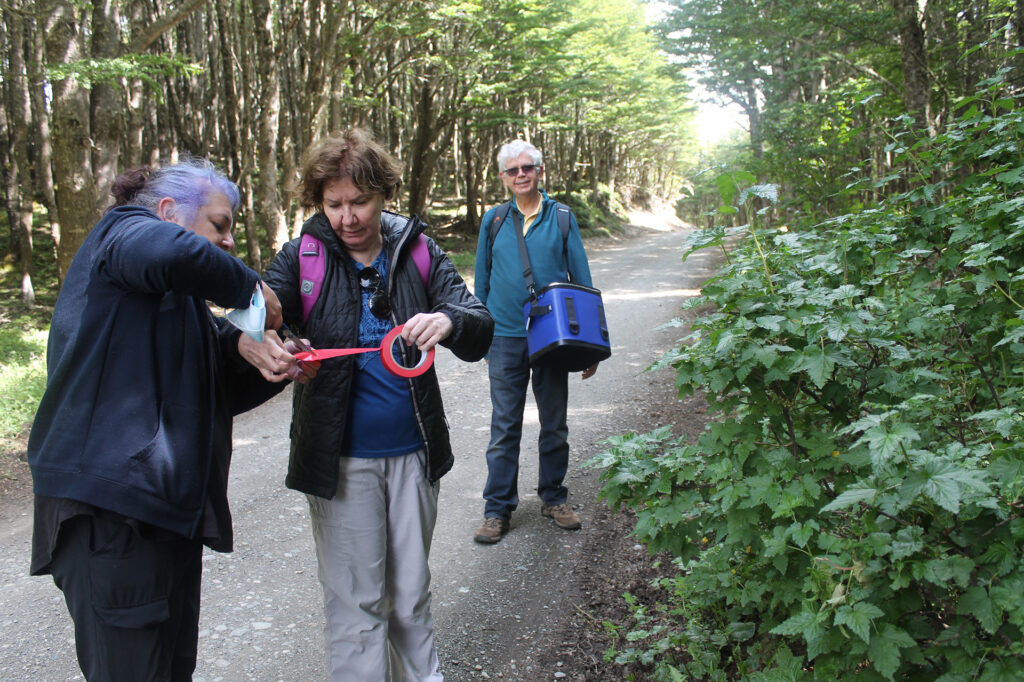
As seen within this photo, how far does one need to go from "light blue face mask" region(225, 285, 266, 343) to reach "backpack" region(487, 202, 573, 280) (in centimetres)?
271

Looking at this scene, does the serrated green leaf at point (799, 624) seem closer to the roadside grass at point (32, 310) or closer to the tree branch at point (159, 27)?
the roadside grass at point (32, 310)

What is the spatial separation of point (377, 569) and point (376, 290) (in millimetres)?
993

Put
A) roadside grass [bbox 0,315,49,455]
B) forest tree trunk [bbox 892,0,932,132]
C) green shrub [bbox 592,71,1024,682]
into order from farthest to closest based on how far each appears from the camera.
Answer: forest tree trunk [bbox 892,0,932,132], roadside grass [bbox 0,315,49,455], green shrub [bbox 592,71,1024,682]

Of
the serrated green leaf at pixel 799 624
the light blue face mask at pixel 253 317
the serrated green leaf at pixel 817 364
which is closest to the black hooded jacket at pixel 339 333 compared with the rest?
the light blue face mask at pixel 253 317

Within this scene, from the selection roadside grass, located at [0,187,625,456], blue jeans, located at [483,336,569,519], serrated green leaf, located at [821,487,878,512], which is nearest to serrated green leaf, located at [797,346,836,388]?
serrated green leaf, located at [821,487,878,512]

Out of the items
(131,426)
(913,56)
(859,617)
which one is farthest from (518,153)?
(913,56)

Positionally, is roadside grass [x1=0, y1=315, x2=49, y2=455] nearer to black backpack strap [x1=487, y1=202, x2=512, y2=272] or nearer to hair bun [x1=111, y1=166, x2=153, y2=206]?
black backpack strap [x1=487, y1=202, x2=512, y2=272]

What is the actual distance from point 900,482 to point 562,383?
285 cm

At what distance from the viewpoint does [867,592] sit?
1954 millimetres

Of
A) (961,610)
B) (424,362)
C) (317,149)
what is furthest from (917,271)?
(317,149)

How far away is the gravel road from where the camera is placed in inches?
135

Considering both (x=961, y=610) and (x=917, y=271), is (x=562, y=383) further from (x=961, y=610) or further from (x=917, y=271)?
(x=961, y=610)

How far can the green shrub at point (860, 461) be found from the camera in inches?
74.9

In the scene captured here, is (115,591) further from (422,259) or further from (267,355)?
(422,259)
